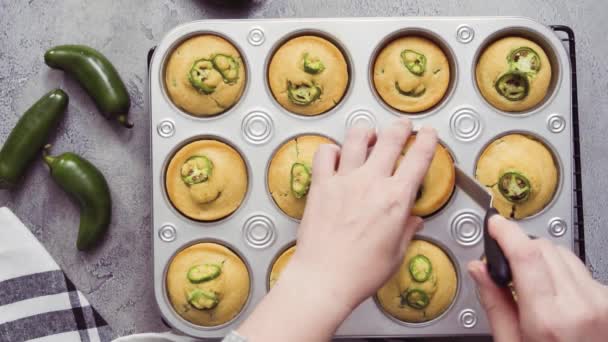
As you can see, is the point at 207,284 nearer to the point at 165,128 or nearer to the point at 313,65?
the point at 165,128

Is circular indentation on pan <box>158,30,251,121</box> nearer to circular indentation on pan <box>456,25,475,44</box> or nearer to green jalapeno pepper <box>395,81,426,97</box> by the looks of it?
green jalapeno pepper <box>395,81,426,97</box>

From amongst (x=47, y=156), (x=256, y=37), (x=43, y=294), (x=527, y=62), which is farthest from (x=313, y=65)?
(x=43, y=294)

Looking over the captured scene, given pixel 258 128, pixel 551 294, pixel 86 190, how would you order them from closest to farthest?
pixel 551 294 → pixel 258 128 → pixel 86 190

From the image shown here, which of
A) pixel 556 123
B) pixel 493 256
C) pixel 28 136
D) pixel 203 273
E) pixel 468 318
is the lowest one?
pixel 468 318

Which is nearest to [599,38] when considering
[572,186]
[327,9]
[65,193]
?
[572,186]

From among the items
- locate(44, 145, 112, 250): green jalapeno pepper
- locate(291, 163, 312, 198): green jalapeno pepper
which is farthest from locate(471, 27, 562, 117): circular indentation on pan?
locate(44, 145, 112, 250): green jalapeno pepper

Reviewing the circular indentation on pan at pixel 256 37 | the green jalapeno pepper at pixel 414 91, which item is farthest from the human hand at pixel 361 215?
the circular indentation on pan at pixel 256 37

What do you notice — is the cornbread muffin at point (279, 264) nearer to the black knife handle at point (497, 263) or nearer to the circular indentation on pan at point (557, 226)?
the black knife handle at point (497, 263)
